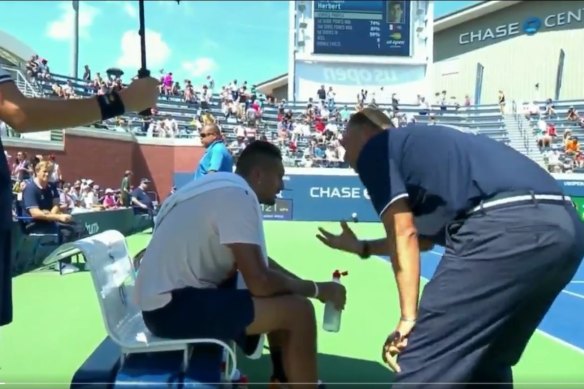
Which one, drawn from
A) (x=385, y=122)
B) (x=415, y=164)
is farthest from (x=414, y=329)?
(x=385, y=122)

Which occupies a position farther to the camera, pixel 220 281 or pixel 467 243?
pixel 220 281

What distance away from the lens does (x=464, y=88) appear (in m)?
40.0

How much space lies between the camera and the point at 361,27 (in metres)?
35.0

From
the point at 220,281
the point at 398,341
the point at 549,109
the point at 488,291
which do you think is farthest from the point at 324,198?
the point at 488,291

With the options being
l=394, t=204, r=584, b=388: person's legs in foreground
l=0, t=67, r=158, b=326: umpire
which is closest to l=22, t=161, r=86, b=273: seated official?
l=0, t=67, r=158, b=326: umpire

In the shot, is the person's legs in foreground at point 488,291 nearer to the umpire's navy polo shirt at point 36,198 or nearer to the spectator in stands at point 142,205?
the umpire's navy polo shirt at point 36,198

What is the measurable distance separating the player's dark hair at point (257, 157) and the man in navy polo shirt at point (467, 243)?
0.67 m

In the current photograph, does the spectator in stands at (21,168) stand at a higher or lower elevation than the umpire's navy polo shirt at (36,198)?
lower

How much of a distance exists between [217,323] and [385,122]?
A: 3.75ft

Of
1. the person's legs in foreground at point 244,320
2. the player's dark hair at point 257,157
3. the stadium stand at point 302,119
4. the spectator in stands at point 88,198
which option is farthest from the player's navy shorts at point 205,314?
the stadium stand at point 302,119

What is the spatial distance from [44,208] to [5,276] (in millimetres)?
7556

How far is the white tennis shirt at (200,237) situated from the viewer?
299cm

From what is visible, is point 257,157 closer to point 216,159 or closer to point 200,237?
point 200,237

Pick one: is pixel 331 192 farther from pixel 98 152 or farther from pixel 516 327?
pixel 516 327
